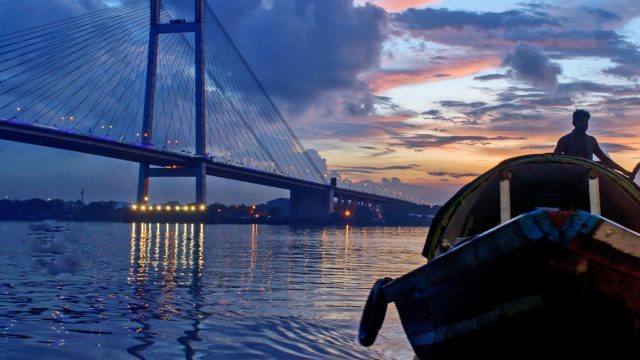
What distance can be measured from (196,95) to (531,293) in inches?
2952

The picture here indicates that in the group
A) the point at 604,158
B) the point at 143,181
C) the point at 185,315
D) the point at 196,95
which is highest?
the point at 196,95

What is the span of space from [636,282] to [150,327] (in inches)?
264

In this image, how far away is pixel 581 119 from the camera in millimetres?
7289

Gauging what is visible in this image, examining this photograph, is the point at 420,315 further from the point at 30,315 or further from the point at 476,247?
the point at 30,315

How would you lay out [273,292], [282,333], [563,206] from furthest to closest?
[273,292] < [282,333] < [563,206]

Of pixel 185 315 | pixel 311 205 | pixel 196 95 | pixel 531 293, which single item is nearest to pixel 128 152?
pixel 196 95

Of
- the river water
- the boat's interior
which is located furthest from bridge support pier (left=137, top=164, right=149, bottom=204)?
the boat's interior

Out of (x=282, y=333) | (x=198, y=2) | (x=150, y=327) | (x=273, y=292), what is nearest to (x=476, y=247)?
(x=282, y=333)

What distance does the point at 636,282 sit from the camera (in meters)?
4.41

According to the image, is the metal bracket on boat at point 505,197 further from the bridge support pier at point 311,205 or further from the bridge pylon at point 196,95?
the bridge support pier at point 311,205

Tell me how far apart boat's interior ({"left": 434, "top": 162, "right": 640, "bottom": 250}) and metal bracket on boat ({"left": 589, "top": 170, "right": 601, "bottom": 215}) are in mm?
110

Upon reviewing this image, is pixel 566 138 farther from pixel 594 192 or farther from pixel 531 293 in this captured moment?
pixel 531 293

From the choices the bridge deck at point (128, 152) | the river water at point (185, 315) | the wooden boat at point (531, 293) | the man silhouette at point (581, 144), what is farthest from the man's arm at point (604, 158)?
the bridge deck at point (128, 152)

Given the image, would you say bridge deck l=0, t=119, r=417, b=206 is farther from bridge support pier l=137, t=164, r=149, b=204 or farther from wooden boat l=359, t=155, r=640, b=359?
wooden boat l=359, t=155, r=640, b=359
